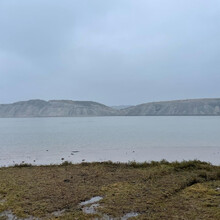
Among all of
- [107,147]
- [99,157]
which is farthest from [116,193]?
[107,147]

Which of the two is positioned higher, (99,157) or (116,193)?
(116,193)

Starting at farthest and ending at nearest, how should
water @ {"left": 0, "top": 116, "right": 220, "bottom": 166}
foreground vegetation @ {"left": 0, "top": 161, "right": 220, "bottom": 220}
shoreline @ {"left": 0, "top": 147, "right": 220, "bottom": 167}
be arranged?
1. water @ {"left": 0, "top": 116, "right": 220, "bottom": 166}
2. shoreline @ {"left": 0, "top": 147, "right": 220, "bottom": 167}
3. foreground vegetation @ {"left": 0, "top": 161, "right": 220, "bottom": 220}

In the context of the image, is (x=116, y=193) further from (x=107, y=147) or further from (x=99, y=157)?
(x=107, y=147)

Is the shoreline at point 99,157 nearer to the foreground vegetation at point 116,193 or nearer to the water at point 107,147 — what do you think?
the water at point 107,147

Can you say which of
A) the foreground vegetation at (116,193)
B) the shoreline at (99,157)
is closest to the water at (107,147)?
the shoreline at (99,157)

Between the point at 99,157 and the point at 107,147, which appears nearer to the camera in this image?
the point at 99,157

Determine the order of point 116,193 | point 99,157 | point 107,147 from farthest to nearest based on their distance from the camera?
point 107,147, point 99,157, point 116,193

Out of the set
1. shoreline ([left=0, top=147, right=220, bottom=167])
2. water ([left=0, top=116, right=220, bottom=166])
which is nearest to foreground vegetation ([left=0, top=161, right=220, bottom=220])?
shoreline ([left=0, top=147, right=220, bottom=167])

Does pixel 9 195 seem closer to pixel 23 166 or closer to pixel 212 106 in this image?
pixel 23 166

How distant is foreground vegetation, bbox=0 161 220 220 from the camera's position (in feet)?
20.0

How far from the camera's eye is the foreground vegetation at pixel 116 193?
609 cm

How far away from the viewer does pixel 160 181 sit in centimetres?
891

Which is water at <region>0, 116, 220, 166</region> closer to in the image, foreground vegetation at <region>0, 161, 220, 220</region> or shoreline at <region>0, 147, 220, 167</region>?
shoreline at <region>0, 147, 220, 167</region>

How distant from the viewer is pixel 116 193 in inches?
301
